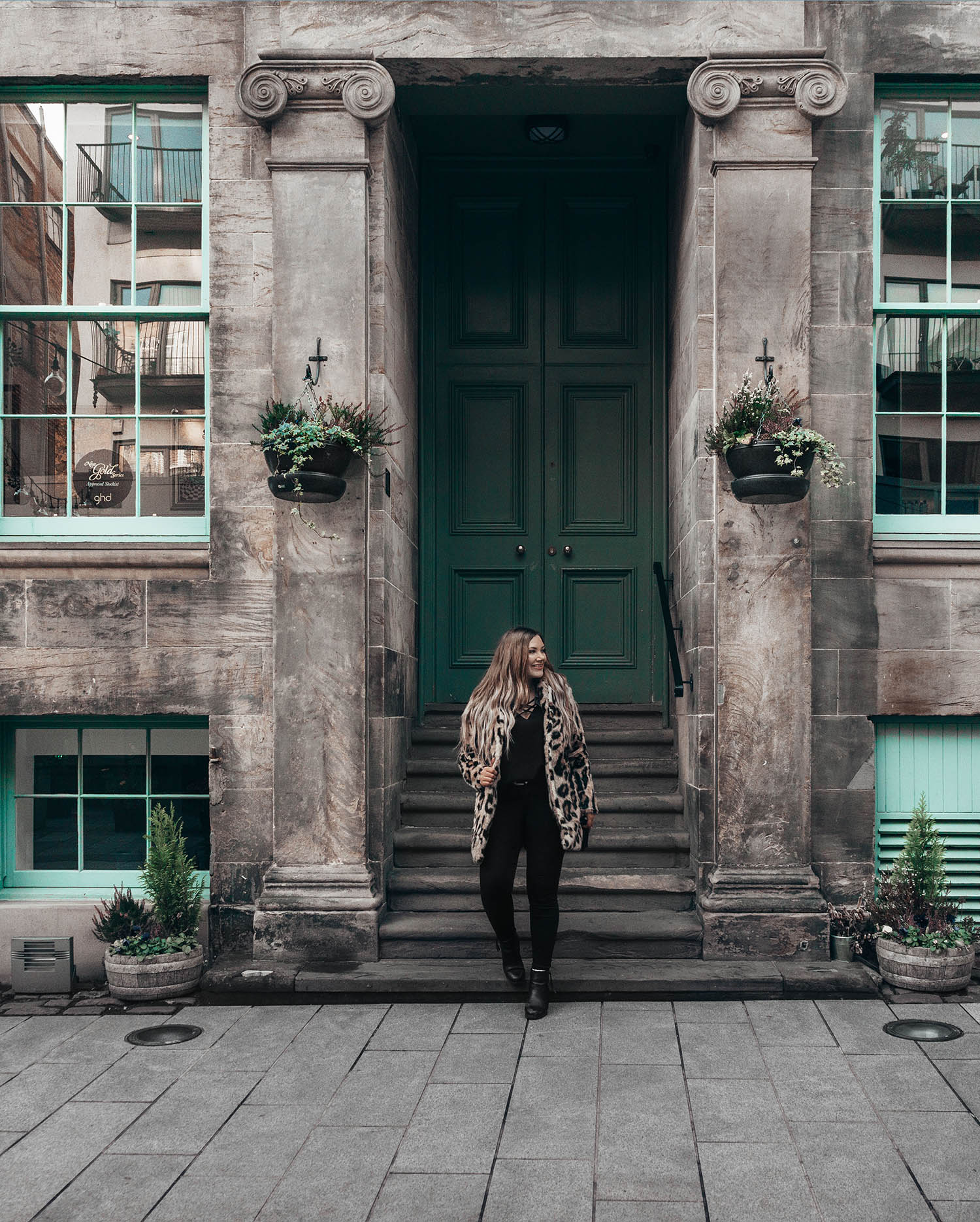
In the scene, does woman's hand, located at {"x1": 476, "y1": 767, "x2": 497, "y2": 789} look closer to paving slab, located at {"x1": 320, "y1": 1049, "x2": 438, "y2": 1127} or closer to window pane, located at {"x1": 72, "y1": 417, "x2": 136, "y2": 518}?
paving slab, located at {"x1": 320, "y1": 1049, "x2": 438, "y2": 1127}

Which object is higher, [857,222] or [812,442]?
[857,222]

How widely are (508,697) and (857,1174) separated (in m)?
2.77

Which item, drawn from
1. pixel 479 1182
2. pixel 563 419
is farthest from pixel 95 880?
pixel 563 419

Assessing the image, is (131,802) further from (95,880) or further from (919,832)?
(919,832)

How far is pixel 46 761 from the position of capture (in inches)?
285

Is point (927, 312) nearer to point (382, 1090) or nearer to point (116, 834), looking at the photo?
point (382, 1090)

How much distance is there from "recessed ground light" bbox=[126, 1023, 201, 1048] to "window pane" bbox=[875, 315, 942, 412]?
5390mm

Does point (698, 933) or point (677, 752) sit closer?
point (698, 933)

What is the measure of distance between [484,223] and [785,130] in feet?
9.33

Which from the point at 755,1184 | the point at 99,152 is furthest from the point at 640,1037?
the point at 99,152

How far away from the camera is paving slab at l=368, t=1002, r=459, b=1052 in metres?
5.41

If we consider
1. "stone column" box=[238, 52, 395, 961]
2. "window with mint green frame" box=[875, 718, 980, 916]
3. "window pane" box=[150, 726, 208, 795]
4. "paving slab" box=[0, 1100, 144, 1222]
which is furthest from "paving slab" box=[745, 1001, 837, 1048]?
"window pane" box=[150, 726, 208, 795]

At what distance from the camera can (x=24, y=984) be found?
6.52 m

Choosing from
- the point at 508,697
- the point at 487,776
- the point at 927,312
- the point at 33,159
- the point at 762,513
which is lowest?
the point at 487,776
